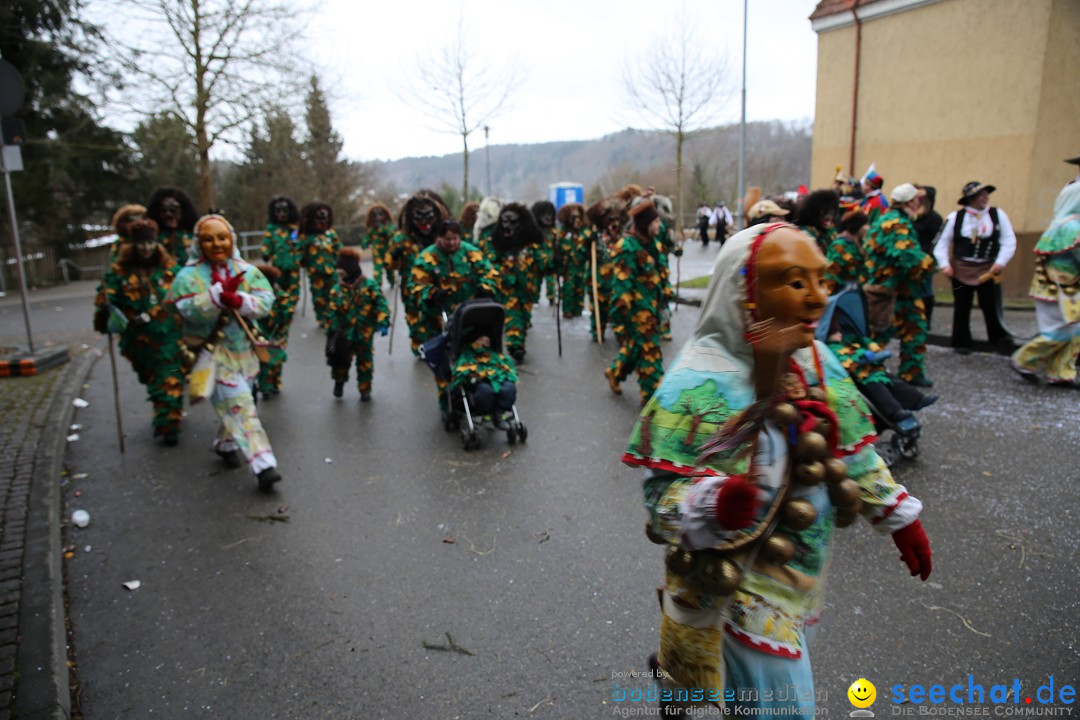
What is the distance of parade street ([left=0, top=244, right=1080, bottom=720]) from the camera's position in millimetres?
3215

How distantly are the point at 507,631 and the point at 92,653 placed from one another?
6.82ft

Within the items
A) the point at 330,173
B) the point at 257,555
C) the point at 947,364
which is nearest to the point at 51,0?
the point at 330,173

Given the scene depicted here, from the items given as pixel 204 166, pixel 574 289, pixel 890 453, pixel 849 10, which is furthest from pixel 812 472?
pixel 204 166

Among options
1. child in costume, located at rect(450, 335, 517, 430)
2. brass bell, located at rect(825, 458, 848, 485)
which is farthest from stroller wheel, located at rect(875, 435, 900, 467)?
brass bell, located at rect(825, 458, 848, 485)

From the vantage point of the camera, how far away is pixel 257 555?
4.55 meters

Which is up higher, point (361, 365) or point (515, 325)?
point (515, 325)

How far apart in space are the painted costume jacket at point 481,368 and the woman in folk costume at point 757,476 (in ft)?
14.2

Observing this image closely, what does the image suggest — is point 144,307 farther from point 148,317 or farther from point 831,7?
point 831,7

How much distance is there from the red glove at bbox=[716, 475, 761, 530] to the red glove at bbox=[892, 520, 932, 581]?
0.72m

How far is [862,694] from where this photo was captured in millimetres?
2943

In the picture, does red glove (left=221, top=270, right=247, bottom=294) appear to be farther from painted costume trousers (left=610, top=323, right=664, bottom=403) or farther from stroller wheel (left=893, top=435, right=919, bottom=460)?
stroller wheel (left=893, top=435, right=919, bottom=460)

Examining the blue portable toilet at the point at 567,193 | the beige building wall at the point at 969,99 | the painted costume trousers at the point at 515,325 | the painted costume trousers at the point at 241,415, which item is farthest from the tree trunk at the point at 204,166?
the painted costume trousers at the point at 241,415

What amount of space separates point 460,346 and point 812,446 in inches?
191

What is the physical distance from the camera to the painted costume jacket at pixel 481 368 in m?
6.45
